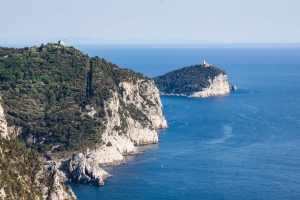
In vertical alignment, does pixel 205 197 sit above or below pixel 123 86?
below

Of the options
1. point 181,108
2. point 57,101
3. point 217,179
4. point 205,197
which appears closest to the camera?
point 205,197

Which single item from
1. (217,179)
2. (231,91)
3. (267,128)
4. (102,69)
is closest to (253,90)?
(231,91)

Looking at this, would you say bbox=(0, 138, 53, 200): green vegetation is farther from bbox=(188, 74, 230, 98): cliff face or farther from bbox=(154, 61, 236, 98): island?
bbox=(188, 74, 230, 98): cliff face

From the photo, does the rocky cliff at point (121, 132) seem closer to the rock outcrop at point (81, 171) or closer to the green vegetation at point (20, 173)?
the rock outcrop at point (81, 171)

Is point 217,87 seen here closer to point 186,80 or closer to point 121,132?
point 186,80

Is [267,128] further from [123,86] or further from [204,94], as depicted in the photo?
[204,94]

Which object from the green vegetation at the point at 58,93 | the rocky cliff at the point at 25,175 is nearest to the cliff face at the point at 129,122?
the green vegetation at the point at 58,93

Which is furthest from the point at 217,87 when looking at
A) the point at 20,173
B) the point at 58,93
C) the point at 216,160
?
the point at 20,173
